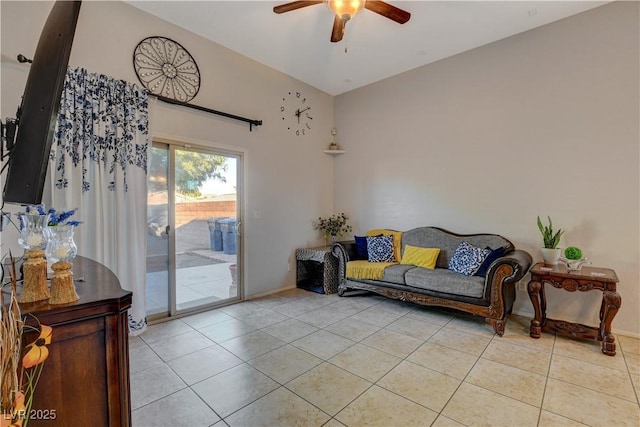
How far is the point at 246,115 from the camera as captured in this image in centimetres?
396

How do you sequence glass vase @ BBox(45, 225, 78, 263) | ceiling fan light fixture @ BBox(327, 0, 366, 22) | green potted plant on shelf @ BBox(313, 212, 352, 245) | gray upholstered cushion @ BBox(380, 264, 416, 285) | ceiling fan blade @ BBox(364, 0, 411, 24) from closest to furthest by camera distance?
glass vase @ BBox(45, 225, 78, 263) < ceiling fan light fixture @ BBox(327, 0, 366, 22) < ceiling fan blade @ BBox(364, 0, 411, 24) < gray upholstered cushion @ BBox(380, 264, 416, 285) < green potted plant on shelf @ BBox(313, 212, 352, 245)

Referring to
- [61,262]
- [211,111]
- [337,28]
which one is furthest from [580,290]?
[211,111]

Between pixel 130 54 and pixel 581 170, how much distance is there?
4771 mm

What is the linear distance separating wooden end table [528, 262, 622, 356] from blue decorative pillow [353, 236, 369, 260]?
6.52ft

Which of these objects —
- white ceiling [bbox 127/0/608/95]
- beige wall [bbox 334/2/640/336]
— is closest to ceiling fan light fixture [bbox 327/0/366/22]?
white ceiling [bbox 127/0/608/95]

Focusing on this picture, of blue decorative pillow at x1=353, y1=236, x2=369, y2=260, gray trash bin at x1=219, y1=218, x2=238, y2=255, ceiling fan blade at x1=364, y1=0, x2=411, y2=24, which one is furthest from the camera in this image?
blue decorative pillow at x1=353, y1=236, x2=369, y2=260

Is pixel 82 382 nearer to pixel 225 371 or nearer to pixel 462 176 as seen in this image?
pixel 225 371

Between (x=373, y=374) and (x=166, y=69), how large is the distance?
361 centimetres

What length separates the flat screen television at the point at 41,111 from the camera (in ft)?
3.10

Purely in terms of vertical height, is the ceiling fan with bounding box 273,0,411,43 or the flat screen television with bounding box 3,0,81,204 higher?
the ceiling fan with bounding box 273,0,411,43

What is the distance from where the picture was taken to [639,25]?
2.80 meters

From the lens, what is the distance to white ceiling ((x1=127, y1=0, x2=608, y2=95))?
2.96 metres

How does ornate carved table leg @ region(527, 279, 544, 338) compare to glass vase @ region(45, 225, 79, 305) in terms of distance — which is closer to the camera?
glass vase @ region(45, 225, 79, 305)

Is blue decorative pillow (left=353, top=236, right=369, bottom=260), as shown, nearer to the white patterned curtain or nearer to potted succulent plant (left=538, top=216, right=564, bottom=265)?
potted succulent plant (left=538, top=216, right=564, bottom=265)
